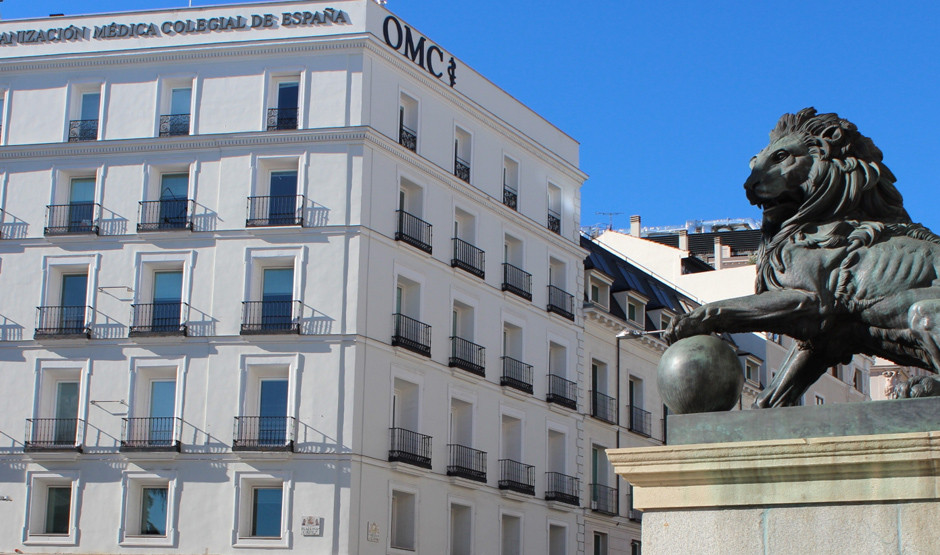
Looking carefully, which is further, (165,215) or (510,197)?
(510,197)

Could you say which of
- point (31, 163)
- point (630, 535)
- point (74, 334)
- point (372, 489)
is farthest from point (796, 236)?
point (630, 535)

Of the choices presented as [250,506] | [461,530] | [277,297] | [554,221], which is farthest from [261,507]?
[554,221]

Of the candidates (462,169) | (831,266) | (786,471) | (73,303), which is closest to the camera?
(786,471)

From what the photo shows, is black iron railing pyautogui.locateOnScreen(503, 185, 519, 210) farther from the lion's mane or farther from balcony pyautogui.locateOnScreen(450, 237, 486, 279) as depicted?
the lion's mane

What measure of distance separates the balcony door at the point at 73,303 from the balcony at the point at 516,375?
1509 cm

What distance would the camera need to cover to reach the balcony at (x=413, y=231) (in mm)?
46750

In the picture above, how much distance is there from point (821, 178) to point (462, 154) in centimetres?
4285

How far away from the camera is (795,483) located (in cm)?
771

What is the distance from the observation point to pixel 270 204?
45.8m

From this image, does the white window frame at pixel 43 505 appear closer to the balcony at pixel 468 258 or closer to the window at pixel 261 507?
the window at pixel 261 507

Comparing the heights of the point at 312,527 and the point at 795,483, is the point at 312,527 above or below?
above

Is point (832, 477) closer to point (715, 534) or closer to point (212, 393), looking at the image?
point (715, 534)

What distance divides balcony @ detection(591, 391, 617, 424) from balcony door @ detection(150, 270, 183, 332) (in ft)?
62.7

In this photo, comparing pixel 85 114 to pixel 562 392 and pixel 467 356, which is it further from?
pixel 562 392
